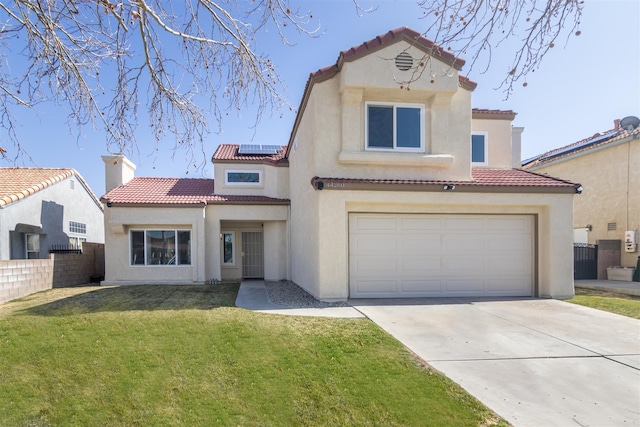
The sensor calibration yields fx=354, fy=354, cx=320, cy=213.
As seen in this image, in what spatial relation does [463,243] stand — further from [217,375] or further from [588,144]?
[588,144]

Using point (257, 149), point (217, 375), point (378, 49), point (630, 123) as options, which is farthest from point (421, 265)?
point (630, 123)

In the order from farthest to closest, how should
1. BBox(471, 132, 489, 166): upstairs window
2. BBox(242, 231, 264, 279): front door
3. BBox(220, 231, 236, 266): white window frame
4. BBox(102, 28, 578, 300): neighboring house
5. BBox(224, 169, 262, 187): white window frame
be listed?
BBox(242, 231, 264, 279): front door
BBox(220, 231, 236, 266): white window frame
BBox(224, 169, 262, 187): white window frame
BBox(471, 132, 489, 166): upstairs window
BBox(102, 28, 578, 300): neighboring house

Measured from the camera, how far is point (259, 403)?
4621 millimetres

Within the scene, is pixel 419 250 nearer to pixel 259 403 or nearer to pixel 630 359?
pixel 630 359

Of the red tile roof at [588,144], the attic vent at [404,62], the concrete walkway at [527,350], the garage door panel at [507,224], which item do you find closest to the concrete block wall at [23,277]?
the concrete walkway at [527,350]

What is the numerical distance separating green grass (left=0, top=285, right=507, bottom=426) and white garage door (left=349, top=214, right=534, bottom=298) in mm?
3309

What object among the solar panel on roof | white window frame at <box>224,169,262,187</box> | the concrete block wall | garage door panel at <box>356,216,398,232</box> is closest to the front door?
white window frame at <box>224,169,262,187</box>

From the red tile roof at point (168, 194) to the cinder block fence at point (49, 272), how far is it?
318cm

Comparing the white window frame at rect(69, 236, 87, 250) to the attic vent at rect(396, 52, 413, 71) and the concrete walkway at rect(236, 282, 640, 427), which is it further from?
the attic vent at rect(396, 52, 413, 71)

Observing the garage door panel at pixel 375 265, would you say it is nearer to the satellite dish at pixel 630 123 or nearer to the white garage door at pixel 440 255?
the white garage door at pixel 440 255

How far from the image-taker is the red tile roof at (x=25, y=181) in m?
14.3

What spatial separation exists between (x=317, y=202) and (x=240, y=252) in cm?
783

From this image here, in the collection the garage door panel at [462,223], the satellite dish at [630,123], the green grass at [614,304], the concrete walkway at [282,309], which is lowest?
the green grass at [614,304]

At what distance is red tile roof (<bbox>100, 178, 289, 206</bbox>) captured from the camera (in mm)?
14547
